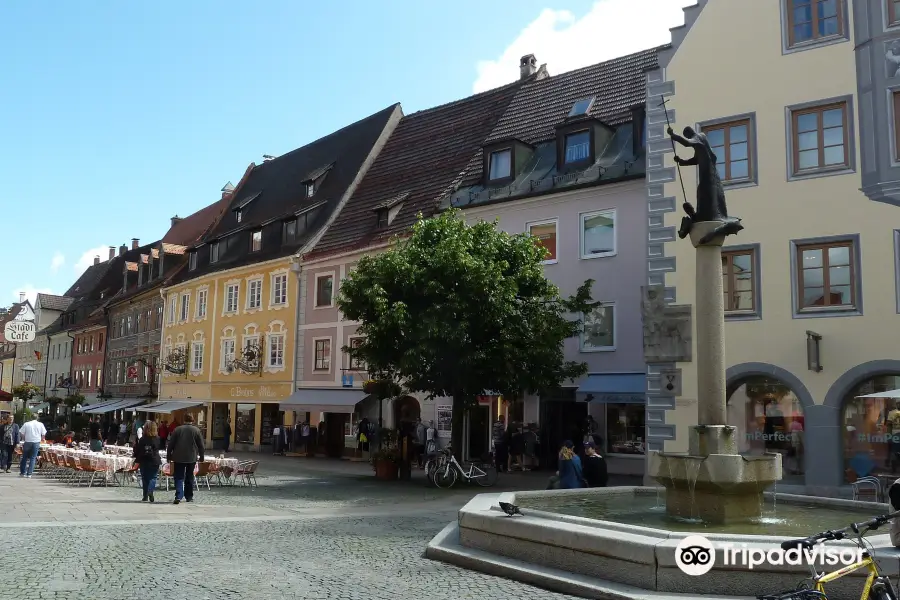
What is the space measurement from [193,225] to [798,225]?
46989mm

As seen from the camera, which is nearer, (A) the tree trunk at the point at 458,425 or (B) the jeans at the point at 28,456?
(A) the tree trunk at the point at 458,425

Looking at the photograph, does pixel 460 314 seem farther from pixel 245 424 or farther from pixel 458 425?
pixel 245 424

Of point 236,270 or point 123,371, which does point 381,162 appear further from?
→ point 123,371

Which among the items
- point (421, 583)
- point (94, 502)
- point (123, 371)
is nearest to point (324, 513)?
point (94, 502)

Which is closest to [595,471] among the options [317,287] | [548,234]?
[548,234]

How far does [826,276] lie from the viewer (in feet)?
63.7

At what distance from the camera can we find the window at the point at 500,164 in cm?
3008

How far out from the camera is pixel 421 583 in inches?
356

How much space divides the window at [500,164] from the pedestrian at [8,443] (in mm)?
17584

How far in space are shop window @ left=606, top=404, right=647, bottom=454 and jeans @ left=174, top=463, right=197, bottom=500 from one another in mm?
13452

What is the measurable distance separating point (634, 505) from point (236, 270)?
107ft

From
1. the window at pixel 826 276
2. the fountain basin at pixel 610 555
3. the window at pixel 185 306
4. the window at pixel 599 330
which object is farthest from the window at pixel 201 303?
the fountain basin at pixel 610 555

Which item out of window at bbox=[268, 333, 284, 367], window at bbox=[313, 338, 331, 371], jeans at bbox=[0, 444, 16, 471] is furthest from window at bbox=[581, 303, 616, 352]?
jeans at bbox=[0, 444, 16, 471]

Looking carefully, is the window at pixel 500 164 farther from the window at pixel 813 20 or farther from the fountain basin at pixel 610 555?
the fountain basin at pixel 610 555
